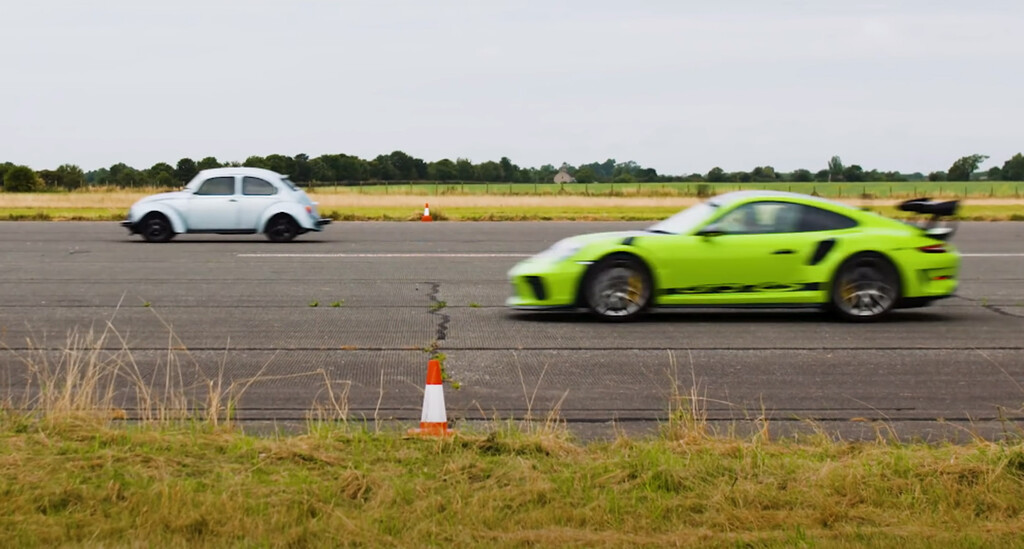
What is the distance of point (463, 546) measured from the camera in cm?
502

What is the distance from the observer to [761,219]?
486 inches

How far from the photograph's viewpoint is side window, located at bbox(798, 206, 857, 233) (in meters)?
12.3

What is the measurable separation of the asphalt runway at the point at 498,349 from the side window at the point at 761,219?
3.02ft

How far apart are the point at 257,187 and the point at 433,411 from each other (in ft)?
61.0

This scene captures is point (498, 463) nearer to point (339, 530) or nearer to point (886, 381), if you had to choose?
point (339, 530)

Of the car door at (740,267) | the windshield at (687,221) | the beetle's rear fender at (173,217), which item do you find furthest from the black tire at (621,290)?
the beetle's rear fender at (173,217)

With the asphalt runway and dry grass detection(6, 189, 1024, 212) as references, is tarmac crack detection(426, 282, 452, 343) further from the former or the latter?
dry grass detection(6, 189, 1024, 212)

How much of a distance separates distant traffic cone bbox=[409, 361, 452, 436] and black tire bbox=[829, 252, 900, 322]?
→ 6415mm

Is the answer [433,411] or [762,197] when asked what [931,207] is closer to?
[762,197]

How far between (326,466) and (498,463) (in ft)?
2.81

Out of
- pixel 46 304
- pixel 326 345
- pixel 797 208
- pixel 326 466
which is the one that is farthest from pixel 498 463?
pixel 46 304

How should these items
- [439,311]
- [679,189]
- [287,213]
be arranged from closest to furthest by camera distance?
[439,311] < [287,213] < [679,189]

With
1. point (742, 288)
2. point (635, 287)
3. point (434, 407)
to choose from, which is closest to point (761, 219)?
point (742, 288)

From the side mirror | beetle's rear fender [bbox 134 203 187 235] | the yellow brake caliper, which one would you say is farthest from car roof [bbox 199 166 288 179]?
the side mirror
